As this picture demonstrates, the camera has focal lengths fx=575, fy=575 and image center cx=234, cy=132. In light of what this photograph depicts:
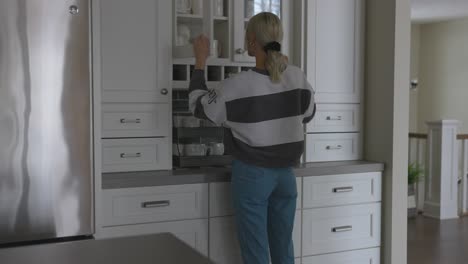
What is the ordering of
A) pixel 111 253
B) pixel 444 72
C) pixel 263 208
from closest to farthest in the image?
pixel 111 253 < pixel 263 208 < pixel 444 72

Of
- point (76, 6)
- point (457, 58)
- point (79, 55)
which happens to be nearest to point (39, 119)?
point (79, 55)

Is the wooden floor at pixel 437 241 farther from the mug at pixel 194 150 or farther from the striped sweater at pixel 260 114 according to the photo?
the striped sweater at pixel 260 114

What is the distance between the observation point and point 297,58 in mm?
3260

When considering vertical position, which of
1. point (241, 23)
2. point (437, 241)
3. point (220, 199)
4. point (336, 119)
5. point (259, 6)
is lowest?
point (437, 241)

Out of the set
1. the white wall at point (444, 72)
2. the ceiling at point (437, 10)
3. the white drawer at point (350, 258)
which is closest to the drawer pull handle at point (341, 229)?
the white drawer at point (350, 258)

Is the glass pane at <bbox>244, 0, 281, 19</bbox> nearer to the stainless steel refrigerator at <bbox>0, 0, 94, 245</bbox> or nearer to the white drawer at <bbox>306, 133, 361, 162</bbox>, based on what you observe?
the white drawer at <bbox>306, 133, 361, 162</bbox>

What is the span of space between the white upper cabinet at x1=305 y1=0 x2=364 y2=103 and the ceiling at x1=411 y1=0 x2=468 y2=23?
444cm

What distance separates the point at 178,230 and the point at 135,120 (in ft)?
1.89

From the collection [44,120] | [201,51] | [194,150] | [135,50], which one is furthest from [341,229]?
[44,120]

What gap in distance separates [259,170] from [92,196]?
73 centimetres

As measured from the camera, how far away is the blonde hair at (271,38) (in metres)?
2.42

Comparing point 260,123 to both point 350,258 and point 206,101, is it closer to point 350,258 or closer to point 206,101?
point 206,101

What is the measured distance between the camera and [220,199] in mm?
2830

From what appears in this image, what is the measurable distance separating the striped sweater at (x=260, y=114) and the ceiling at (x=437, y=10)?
18.0 feet
